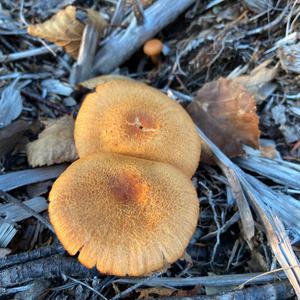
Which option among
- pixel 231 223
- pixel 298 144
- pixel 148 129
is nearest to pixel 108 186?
pixel 148 129

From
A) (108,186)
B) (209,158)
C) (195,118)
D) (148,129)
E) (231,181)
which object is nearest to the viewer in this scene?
(108,186)

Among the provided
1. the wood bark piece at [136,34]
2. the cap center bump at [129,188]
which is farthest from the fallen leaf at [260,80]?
the cap center bump at [129,188]

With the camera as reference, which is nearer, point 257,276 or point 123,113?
point 257,276

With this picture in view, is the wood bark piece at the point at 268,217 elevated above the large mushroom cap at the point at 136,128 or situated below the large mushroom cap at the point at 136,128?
below

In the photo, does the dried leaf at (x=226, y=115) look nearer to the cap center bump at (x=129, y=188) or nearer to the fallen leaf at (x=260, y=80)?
the fallen leaf at (x=260, y=80)

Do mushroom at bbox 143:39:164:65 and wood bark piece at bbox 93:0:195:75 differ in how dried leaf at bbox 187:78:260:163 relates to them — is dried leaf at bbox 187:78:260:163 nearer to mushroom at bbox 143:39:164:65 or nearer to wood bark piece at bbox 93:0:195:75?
mushroom at bbox 143:39:164:65

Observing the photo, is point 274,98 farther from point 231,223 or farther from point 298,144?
point 231,223

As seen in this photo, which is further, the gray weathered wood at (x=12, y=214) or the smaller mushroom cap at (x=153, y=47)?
the smaller mushroom cap at (x=153, y=47)
